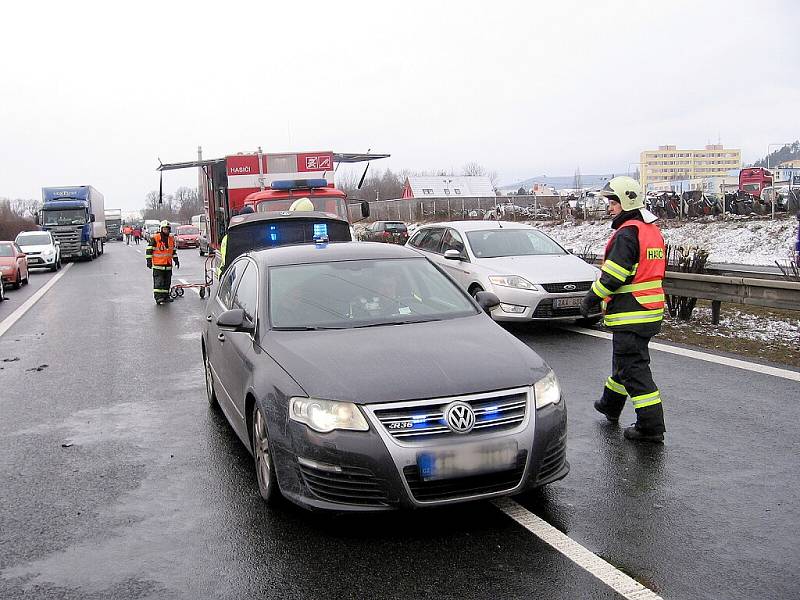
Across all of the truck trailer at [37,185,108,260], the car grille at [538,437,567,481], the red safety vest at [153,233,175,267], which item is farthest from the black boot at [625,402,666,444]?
the truck trailer at [37,185,108,260]

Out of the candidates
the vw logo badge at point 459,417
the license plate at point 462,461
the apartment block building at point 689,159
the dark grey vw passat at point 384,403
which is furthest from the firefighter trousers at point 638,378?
the apartment block building at point 689,159

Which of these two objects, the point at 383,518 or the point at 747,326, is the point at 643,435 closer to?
the point at 383,518

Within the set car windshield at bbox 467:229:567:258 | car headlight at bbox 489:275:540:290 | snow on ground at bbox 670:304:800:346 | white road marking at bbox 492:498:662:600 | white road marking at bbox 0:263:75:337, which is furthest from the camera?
white road marking at bbox 0:263:75:337

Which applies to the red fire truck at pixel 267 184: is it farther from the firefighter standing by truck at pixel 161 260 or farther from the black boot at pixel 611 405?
the black boot at pixel 611 405

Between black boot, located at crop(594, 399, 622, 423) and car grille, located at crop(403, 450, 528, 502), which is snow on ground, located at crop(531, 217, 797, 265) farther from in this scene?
car grille, located at crop(403, 450, 528, 502)

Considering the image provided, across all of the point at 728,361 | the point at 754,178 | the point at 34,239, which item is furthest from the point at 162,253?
the point at 754,178

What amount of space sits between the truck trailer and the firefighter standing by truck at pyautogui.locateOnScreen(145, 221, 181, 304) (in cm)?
2290

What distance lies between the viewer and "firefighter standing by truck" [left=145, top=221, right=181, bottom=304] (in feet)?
52.6

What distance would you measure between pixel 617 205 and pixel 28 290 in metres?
19.6

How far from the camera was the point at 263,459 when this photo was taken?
4699mm

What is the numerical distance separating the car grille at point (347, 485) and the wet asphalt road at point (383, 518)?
25 cm

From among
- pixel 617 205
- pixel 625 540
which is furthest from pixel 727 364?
pixel 625 540

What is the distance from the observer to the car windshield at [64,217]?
1464 inches

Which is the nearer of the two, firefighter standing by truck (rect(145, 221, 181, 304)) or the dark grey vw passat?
the dark grey vw passat
